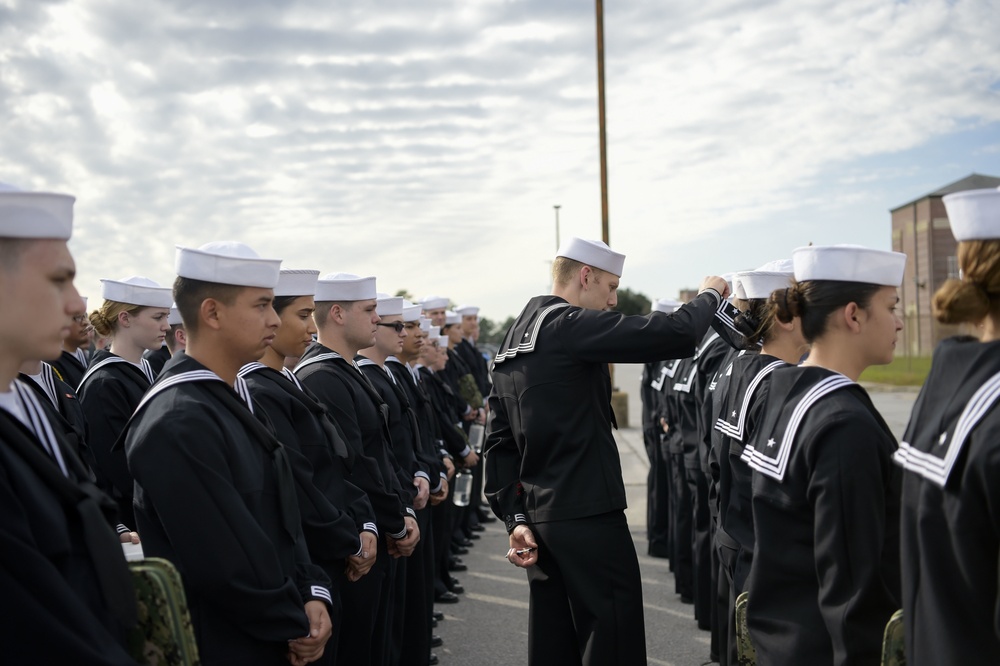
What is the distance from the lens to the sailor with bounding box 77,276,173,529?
5.39 meters

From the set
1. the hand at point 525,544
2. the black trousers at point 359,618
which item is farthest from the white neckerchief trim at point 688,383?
the black trousers at point 359,618

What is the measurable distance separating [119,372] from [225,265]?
2733mm

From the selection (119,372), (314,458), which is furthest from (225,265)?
(119,372)

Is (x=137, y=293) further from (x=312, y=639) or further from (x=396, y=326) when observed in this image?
(x=312, y=639)

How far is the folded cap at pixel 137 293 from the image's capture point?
6219 mm

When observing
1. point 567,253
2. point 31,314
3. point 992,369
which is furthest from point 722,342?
point 31,314

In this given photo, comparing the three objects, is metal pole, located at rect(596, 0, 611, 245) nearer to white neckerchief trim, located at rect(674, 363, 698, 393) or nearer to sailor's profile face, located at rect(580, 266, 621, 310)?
white neckerchief trim, located at rect(674, 363, 698, 393)

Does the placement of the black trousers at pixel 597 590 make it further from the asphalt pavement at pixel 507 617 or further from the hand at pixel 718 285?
the asphalt pavement at pixel 507 617

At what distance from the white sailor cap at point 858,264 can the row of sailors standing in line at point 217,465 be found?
6.76ft

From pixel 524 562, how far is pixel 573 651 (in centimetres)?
52

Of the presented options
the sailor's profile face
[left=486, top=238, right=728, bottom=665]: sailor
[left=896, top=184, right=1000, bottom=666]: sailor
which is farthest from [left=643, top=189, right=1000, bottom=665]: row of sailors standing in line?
the sailor's profile face

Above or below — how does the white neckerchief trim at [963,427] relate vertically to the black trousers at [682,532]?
above

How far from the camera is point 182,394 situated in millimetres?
3223

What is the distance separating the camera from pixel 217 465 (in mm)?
3117
